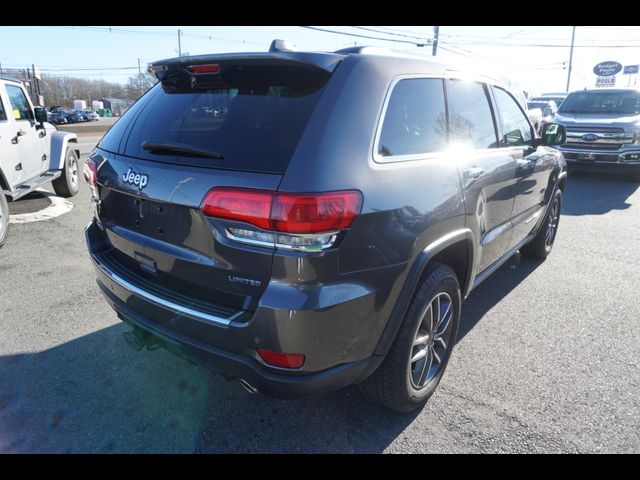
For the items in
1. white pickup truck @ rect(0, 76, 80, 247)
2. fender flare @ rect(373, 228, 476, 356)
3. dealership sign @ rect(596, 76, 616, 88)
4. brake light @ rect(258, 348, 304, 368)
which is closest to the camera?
brake light @ rect(258, 348, 304, 368)

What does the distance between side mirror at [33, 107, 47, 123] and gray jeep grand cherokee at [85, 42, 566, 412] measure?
5.30 meters

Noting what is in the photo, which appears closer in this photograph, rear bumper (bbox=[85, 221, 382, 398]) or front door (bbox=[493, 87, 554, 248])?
rear bumper (bbox=[85, 221, 382, 398])

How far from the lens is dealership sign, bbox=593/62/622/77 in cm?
4453

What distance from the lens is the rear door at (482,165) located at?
8.79 ft

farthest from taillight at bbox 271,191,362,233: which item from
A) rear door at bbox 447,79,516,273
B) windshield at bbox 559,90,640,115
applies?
windshield at bbox 559,90,640,115

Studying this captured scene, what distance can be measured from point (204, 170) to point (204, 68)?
1.98 ft

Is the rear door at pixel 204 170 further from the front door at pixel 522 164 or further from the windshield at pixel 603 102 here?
the windshield at pixel 603 102

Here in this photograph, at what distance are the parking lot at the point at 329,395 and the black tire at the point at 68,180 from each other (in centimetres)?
377

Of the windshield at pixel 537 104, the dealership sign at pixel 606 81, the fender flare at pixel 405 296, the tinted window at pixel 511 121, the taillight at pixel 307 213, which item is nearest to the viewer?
the taillight at pixel 307 213

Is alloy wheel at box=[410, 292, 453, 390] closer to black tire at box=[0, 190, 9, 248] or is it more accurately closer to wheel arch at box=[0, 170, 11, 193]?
black tire at box=[0, 190, 9, 248]

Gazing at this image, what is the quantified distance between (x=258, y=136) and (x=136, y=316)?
1128 mm

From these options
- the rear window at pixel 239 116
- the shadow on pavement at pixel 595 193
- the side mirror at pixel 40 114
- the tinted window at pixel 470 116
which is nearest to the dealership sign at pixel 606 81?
the shadow on pavement at pixel 595 193
